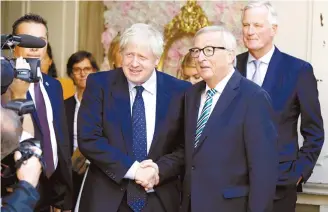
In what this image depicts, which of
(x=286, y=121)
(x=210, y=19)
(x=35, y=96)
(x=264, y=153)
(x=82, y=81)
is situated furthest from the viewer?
(x=210, y=19)

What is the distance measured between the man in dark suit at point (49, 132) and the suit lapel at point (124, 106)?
12.5 inches

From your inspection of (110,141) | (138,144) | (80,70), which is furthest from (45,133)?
(80,70)

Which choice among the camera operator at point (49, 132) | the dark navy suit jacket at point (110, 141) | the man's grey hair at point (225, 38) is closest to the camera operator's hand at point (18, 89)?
the camera operator at point (49, 132)

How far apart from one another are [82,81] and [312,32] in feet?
4.92

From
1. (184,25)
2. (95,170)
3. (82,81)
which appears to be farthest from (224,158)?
(184,25)

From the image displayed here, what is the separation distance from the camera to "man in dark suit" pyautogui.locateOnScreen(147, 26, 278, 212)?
3.05 meters

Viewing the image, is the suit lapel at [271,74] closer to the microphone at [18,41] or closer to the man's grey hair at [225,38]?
the man's grey hair at [225,38]

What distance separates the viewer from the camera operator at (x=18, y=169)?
2.12 meters

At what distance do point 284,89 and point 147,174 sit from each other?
908mm

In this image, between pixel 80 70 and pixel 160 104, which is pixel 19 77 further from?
pixel 80 70

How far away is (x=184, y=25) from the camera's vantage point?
5.04 metres

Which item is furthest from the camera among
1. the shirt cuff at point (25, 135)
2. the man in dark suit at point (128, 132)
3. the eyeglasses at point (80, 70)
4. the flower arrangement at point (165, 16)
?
the flower arrangement at point (165, 16)

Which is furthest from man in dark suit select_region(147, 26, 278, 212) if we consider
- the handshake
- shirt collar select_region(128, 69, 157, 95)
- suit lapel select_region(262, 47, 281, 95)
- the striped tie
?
suit lapel select_region(262, 47, 281, 95)

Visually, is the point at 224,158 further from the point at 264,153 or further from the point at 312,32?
the point at 312,32
